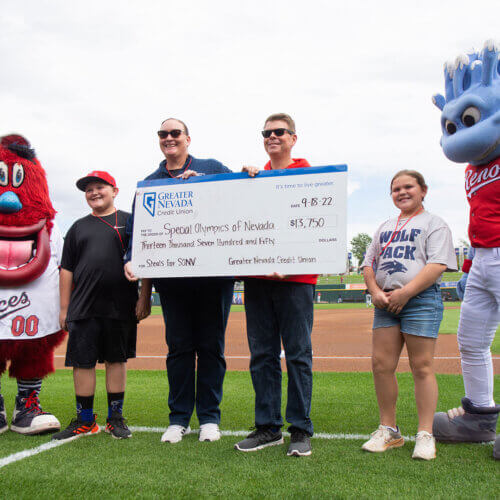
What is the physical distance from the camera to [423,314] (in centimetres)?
302

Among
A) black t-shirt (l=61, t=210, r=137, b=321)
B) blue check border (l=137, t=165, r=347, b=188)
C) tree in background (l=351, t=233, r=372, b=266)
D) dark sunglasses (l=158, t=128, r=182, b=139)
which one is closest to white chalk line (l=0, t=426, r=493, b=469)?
black t-shirt (l=61, t=210, r=137, b=321)

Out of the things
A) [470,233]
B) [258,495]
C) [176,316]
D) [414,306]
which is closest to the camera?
[258,495]

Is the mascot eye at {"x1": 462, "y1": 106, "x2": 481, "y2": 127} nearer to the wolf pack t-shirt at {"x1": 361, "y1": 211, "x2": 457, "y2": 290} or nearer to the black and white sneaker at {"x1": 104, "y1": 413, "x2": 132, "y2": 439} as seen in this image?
the wolf pack t-shirt at {"x1": 361, "y1": 211, "x2": 457, "y2": 290}

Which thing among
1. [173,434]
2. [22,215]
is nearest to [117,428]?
[173,434]

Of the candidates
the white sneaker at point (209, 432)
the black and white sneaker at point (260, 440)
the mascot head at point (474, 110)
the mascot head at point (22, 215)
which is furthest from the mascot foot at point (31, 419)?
the mascot head at point (474, 110)

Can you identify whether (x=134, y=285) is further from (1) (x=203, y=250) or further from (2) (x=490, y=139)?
(2) (x=490, y=139)

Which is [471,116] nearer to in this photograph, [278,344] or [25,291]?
[278,344]

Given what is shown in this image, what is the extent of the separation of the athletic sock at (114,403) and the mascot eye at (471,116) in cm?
327

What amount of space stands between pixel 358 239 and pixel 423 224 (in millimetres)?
82842

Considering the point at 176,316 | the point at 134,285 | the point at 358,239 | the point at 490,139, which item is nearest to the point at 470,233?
the point at 490,139

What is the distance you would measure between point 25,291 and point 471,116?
12.1 ft

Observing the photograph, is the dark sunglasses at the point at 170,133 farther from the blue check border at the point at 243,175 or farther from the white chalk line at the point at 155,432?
the white chalk line at the point at 155,432

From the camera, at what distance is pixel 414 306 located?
3059mm

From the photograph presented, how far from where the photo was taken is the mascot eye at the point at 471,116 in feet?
10.6
